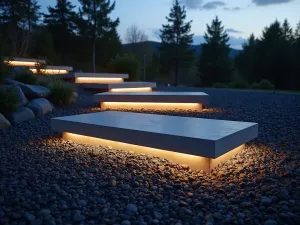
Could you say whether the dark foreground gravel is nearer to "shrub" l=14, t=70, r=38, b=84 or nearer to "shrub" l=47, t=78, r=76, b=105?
"shrub" l=47, t=78, r=76, b=105

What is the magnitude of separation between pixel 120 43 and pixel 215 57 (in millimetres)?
9165

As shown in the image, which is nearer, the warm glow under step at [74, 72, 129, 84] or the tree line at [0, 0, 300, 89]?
the warm glow under step at [74, 72, 129, 84]

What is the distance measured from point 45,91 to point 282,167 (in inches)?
180

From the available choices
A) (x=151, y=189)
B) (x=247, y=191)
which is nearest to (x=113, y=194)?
(x=151, y=189)

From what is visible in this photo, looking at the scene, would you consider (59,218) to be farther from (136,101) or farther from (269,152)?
(136,101)

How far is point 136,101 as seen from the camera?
5.23m

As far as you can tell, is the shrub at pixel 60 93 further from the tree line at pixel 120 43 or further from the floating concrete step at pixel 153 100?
the tree line at pixel 120 43

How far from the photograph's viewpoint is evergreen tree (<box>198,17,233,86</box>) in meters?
21.7

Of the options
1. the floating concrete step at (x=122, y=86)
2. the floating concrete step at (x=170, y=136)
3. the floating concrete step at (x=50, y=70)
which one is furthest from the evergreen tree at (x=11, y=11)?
the floating concrete step at (x=170, y=136)

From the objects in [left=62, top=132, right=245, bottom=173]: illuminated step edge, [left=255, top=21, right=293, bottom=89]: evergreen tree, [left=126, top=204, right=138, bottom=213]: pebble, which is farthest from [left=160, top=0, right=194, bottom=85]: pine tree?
[left=126, top=204, right=138, bottom=213]: pebble

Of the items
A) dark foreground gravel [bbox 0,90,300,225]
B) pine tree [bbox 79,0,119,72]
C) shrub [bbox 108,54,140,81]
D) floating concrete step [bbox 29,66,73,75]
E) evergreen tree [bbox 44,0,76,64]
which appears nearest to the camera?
dark foreground gravel [bbox 0,90,300,225]

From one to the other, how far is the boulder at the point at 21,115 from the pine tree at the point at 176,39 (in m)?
18.2

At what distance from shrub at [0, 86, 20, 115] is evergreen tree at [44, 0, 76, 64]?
13.8 m

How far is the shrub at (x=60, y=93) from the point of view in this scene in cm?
534
